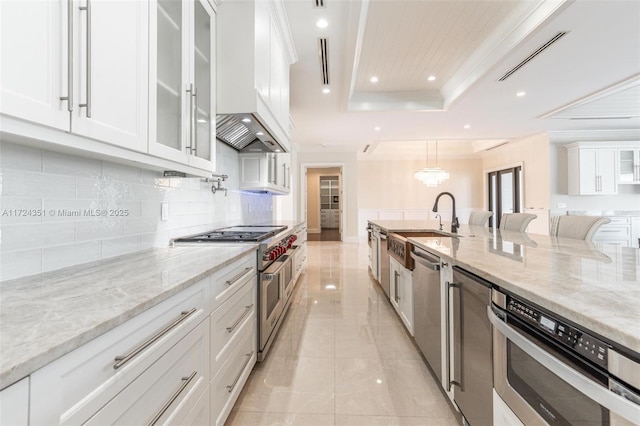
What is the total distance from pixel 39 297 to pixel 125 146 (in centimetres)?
58

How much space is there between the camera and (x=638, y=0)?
7.35ft

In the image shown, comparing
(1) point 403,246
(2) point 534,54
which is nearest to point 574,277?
(1) point 403,246

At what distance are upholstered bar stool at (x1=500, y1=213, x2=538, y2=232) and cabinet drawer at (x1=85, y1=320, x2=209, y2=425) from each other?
3049mm

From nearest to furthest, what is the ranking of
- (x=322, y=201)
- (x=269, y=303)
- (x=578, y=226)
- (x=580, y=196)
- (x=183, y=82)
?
(x=183, y=82)
(x=269, y=303)
(x=578, y=226)
(x=580, y=196)
(x=322, y=201)

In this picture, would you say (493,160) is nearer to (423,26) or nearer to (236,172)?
(423,26)

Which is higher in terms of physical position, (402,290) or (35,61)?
(35,61)

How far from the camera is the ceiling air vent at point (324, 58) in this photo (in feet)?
9.79

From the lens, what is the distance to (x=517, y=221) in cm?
296

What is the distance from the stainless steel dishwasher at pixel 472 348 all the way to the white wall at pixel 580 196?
6882 mm

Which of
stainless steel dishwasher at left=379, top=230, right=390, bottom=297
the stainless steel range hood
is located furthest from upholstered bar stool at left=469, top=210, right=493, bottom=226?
the stainless steel range hood

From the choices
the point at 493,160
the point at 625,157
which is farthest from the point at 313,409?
the point at 493,160

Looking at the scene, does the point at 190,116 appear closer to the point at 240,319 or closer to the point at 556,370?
the point at 240,319

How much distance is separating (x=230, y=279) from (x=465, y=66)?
4037mm

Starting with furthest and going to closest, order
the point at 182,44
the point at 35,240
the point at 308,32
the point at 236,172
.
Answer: the point at 236,172
the point at 308,32
the point at 182,44
the point at 35,240
